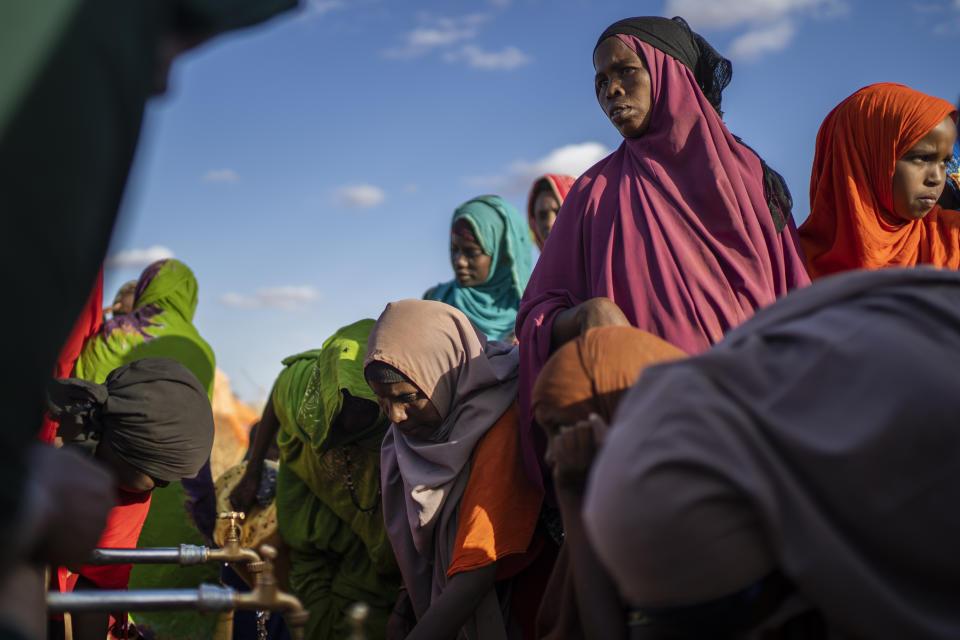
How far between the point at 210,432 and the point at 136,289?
323 centimetres

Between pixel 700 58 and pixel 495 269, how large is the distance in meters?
2.82

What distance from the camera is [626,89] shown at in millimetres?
3176

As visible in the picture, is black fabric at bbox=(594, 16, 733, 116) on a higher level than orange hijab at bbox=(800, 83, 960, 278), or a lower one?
higher

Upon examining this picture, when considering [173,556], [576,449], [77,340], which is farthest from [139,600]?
[77,340]

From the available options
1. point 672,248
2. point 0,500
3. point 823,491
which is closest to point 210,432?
point 672,248

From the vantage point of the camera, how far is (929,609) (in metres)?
1.33

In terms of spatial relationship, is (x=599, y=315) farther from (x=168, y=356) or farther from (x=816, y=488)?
(x=168, y=356)

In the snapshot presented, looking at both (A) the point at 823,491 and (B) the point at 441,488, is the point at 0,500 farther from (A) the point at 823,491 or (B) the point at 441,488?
(B) the point at 441,488

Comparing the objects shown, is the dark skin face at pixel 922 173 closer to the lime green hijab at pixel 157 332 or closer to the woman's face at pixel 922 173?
the woman's face at pixel 922 173

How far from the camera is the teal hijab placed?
5902mm

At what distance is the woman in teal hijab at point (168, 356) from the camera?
4.55m

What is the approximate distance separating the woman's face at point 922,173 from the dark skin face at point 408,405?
215 cm

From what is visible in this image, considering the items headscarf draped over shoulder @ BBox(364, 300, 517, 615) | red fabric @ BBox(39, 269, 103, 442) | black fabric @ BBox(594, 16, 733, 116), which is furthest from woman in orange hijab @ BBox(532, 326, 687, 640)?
red fabric @ BBox(39, 269, 103, 442)

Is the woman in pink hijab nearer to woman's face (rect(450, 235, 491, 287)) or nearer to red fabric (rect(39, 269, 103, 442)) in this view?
red fabric (rect(39, 269, 103, 442))
